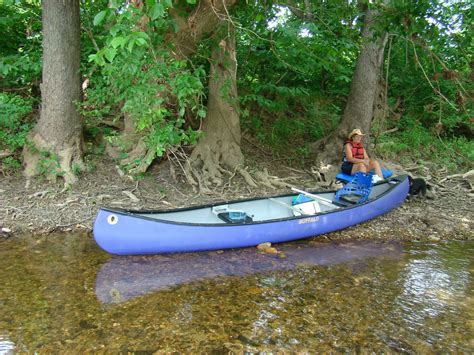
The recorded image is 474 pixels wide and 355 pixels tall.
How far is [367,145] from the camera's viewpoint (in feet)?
30.3

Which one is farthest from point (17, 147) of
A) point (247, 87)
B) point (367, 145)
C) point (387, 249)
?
point (367, 145)

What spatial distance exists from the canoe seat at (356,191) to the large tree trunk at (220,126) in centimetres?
221

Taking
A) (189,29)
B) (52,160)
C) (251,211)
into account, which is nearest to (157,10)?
(189,29)

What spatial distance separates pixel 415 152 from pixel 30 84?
9.19 metres

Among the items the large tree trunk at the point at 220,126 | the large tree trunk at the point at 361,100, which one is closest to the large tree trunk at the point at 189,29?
the large tree trunk at the point at 220,126

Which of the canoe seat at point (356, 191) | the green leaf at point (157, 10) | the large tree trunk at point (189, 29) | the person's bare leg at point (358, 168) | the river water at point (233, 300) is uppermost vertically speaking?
the large tree trunk at point (189, 29)

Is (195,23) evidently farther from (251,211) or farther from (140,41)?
(140,41)

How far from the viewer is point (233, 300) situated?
14.4ft

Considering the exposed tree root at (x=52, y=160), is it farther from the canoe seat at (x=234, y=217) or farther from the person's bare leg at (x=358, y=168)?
the person's bare leg at (x=358, y=168)

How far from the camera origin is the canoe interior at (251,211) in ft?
18.9

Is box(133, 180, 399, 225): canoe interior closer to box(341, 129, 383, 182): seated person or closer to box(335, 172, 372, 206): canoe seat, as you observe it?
box(335, 172, 372, 206): canoe seat

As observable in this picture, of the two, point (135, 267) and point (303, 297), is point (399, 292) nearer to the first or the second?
point (303, 297)

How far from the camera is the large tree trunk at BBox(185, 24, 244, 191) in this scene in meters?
7.94

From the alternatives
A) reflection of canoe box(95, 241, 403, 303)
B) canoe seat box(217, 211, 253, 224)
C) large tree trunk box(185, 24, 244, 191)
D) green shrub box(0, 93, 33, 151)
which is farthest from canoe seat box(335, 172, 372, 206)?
green shrub box(0, 93, 33, 151)
